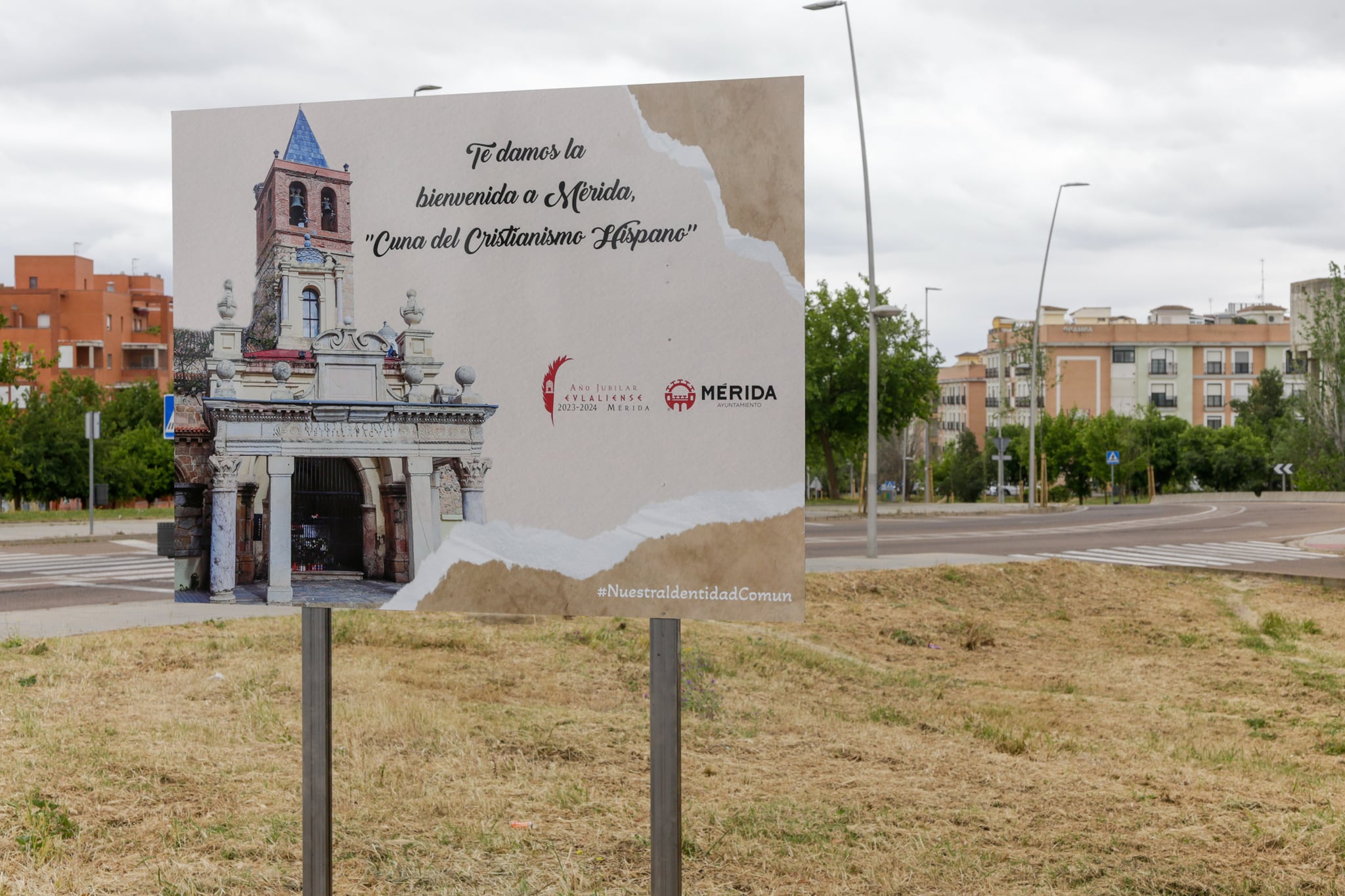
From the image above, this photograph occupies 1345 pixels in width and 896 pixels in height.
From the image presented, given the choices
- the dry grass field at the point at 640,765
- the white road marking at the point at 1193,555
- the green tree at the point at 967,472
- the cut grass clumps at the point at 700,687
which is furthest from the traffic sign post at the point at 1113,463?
the cut grass clumps at the point at 700,687

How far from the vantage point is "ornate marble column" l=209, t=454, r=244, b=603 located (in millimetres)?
4125

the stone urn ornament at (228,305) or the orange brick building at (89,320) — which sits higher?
the orange brick building at (89,320)

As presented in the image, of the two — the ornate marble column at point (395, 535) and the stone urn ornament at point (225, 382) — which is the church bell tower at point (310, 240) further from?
the ornate marble column at point (395, 535)

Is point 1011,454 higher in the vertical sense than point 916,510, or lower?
higher

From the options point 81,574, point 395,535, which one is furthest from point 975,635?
point 81,574

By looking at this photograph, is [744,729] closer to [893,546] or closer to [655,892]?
[655,892]

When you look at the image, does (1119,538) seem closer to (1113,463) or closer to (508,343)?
(508,343)

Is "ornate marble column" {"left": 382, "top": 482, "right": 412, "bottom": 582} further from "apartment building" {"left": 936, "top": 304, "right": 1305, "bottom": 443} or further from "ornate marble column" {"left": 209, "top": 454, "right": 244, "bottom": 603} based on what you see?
"apartment building" {"left": 936, "top": 304, "right": 1305, "bottom": 443}

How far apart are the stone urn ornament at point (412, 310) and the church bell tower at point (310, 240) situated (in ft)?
0.60

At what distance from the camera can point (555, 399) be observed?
387 cm

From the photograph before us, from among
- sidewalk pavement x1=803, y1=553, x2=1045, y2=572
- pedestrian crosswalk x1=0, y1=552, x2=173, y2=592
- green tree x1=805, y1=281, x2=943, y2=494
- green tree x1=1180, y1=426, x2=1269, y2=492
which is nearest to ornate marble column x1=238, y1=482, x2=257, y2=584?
pedestrian crosswalk x1=0, y1=552, x2=173, y2=592

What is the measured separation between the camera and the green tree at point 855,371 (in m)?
47.4

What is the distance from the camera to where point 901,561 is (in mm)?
19641

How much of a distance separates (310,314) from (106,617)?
1043 centimetres
